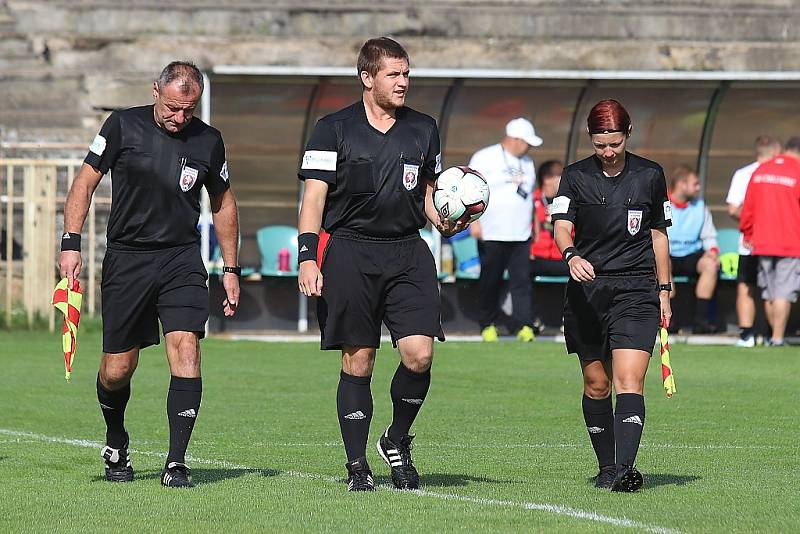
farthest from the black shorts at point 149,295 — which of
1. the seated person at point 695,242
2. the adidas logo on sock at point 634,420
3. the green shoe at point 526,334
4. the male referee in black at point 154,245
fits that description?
the seated person at point 695,242

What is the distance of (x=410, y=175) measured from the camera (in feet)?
26.4

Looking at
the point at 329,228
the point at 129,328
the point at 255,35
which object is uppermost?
the point at 255,35

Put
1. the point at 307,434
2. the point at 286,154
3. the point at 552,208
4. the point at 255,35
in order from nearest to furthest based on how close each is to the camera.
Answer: the point at 552,208, the point at 307,434, the point at 286,154, the point at 255,35

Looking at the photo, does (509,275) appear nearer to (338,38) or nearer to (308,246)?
(338,38)

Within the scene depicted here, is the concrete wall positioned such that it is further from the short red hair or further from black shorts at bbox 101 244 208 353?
the short red hair

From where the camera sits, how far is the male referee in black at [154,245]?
8.27m

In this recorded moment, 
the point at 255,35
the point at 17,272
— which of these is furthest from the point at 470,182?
the point at 255,35

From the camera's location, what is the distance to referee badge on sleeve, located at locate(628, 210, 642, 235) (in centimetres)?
844

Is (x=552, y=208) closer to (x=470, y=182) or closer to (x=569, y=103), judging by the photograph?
(x=470, y=182)

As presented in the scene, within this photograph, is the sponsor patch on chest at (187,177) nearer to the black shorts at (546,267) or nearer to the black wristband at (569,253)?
the black wristband at (569,253)

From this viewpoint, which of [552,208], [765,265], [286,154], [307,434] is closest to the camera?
[552,208]

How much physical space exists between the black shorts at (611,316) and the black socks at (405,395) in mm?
800

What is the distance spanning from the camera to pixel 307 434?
35.5 ft

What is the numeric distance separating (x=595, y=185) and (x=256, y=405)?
4790mm
